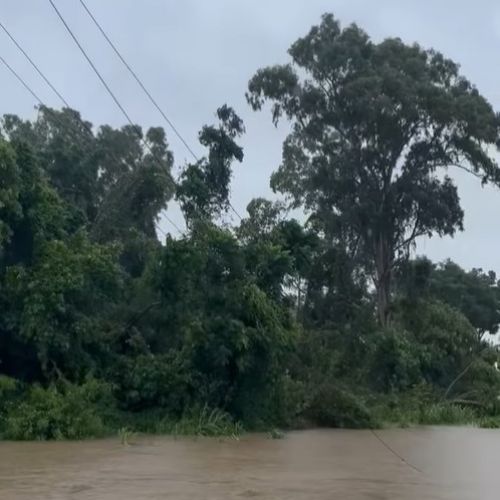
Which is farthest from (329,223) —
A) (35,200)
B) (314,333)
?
(35,200)

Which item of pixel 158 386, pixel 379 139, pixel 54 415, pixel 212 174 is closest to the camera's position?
pixel 54 415

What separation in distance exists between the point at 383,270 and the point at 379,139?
178 inches

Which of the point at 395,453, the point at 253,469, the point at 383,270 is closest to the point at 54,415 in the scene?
the point at 253,469

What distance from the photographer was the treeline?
2002 cm

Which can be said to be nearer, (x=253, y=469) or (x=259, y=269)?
(x=253, y=469)

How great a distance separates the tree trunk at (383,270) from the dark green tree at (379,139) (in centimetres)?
3

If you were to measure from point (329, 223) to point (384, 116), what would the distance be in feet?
13.3

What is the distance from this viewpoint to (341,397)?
22844 mm

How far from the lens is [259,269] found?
21.8 m

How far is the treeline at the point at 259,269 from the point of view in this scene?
65.7ft

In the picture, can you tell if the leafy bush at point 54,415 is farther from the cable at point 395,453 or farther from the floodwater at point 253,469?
the cable at point 395,453

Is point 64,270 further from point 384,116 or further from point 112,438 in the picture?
point 384,116

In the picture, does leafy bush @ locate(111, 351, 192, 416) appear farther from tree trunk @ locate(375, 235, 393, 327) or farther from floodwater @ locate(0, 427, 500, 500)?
tree trunk @ locate(375, 235, 393, 327)

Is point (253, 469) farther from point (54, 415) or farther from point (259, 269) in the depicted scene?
point (259, 269)
